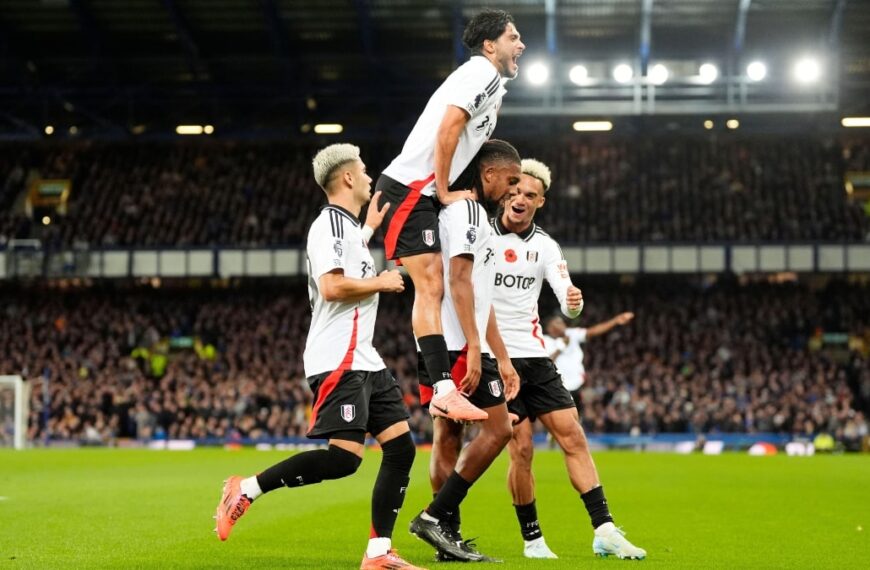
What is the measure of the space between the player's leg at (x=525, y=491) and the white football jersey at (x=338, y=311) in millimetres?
1972

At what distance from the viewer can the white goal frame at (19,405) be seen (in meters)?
30.5

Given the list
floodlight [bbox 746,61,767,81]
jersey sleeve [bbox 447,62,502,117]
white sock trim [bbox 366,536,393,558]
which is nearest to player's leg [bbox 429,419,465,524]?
white sock trim [bbox 366,536,393,558]

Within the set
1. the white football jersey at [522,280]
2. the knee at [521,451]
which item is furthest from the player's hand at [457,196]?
the knee at [521,451]

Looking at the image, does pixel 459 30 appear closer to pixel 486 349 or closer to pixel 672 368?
pixel 672 368

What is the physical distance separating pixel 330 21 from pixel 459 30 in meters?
4.03

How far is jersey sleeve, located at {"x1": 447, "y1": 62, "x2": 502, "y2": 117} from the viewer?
7117mm

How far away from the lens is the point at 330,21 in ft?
122

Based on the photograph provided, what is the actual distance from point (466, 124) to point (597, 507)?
2.74m

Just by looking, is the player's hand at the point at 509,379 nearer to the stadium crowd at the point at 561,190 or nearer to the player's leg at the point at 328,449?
the player's leg at the point at 328,449

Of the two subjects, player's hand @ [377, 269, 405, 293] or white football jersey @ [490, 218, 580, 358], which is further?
white football jersey @ [490, 218, 580, 358]

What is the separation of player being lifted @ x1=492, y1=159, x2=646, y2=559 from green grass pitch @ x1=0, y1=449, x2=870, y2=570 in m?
0.31

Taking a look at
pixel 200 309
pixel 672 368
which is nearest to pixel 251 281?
pixel 200 309

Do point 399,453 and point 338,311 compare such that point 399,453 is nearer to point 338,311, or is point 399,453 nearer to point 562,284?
point 338,311

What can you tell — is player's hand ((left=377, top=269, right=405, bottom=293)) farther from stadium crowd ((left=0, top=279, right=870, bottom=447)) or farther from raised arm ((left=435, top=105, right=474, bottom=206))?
stadium crowd ((left=0, top=279, right=870, bottom=447))
